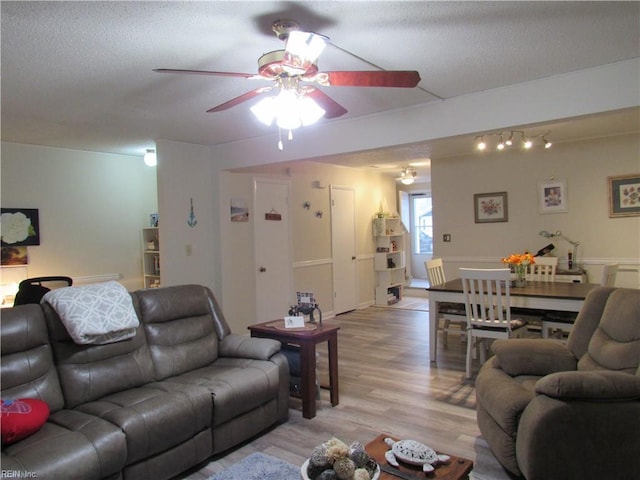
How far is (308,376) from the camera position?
10.6ft

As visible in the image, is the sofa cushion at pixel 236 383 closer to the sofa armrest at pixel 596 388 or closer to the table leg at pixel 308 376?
the table leg at pixel 308 376

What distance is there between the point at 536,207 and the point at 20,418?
5857 millimetres

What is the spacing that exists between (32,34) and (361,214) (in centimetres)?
590

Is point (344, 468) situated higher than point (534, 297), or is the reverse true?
point (534, 297)

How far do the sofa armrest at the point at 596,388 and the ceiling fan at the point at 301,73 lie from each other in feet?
5.32

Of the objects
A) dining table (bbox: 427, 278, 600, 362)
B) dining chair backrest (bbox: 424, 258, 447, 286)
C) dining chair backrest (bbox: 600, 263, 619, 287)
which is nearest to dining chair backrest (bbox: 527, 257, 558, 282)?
dining table (bbox: 427, 278, 600, 362)

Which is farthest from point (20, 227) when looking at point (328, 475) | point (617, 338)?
point (617, 338)

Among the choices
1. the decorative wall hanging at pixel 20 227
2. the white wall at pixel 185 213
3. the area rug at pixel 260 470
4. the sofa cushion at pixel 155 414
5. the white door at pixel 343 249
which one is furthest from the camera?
the white door at pixel 343 249

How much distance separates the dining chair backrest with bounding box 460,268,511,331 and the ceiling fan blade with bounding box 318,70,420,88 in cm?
217

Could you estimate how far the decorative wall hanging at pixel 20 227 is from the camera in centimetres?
477

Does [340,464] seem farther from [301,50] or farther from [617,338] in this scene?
→ [617,338]

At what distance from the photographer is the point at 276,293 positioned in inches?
239

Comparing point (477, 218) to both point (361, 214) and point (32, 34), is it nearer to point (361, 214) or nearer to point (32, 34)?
point (361, 214)

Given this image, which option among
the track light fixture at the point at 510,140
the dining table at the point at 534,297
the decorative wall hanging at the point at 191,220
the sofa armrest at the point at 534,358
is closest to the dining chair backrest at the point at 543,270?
the dining table at the point at 534,297
